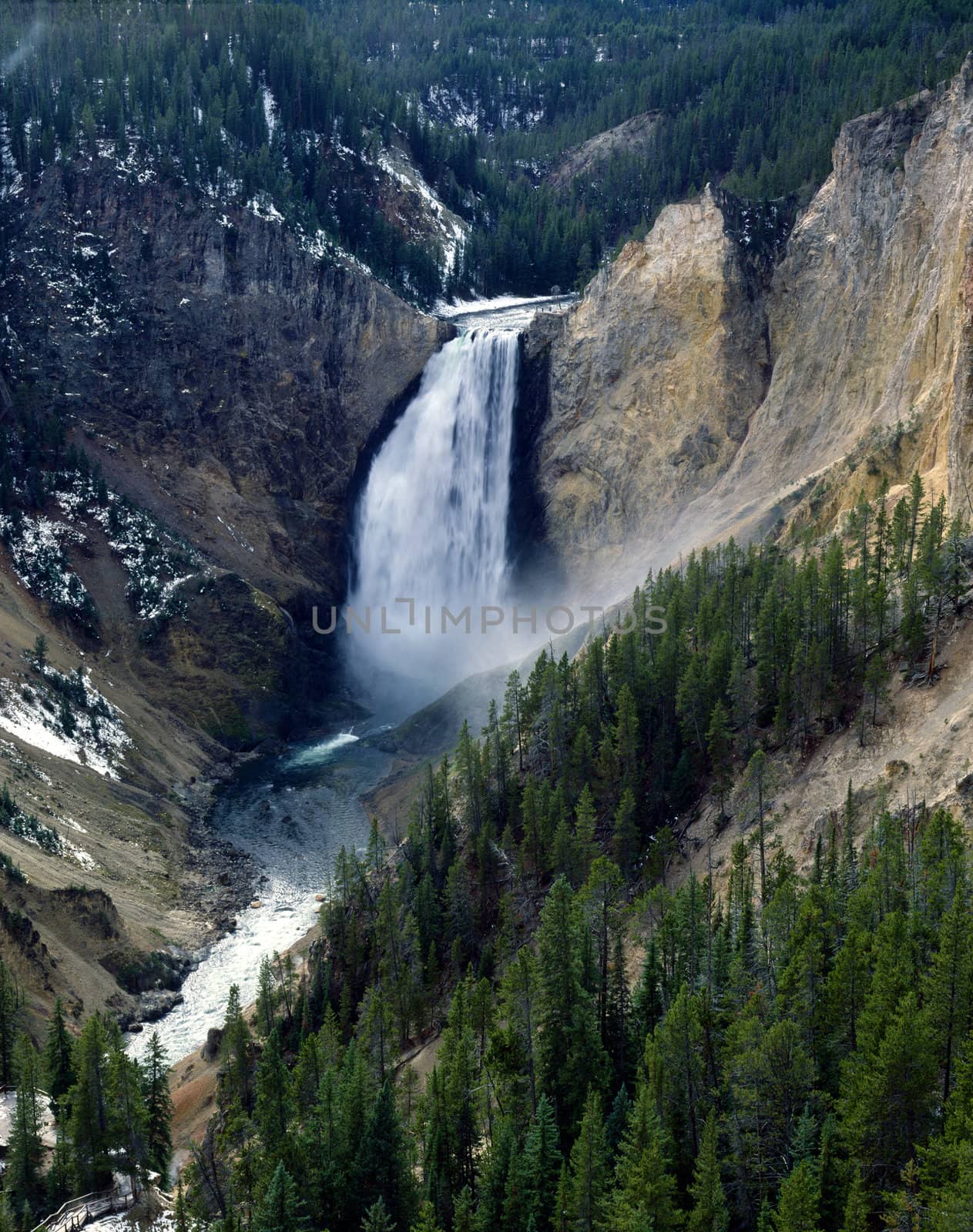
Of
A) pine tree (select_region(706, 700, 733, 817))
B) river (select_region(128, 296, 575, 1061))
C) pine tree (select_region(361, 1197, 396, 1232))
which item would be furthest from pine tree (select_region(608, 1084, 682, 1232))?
river (select_region(128, 296, 575, 1061))

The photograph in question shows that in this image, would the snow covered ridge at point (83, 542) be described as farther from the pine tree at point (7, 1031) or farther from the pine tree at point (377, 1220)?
the pine tree at point (377, 1220)

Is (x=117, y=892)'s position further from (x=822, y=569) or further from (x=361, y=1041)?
(x=822, y=569)

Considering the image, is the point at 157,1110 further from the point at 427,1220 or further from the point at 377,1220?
the point at 427,1220


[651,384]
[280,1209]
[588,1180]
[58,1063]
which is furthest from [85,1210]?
[651,384]

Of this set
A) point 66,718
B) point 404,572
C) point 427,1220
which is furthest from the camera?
point 404,572

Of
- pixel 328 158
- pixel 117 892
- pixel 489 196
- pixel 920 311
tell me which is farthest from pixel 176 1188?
pixel 489 196

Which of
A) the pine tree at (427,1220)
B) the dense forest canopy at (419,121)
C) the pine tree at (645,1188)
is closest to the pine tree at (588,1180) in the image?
the pine tree at (645,1188)
